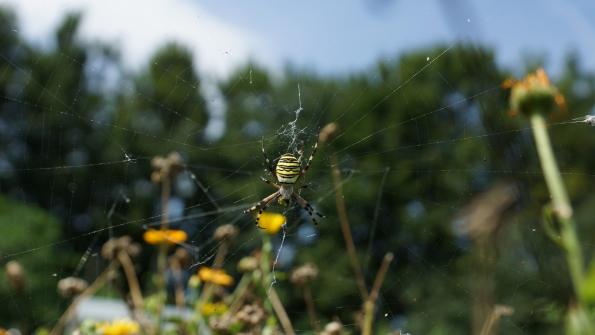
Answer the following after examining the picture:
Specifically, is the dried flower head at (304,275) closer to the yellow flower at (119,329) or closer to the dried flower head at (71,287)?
the yellow flower at (119,329)

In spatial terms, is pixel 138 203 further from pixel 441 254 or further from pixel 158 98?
pixel 441 254

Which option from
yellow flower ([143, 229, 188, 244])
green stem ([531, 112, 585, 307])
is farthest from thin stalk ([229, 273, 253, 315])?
green stem ([531, 112, 585, 307])

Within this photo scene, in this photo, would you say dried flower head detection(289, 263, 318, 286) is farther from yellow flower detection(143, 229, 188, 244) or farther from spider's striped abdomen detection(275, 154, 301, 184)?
spider's striped abdomen detection(275, 154, 301, 184)

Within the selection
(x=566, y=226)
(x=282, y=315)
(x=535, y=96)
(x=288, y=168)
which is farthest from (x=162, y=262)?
(x=288, y=168)

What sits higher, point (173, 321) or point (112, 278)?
point (112, 278)

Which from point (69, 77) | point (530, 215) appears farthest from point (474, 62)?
point (69, 77)
